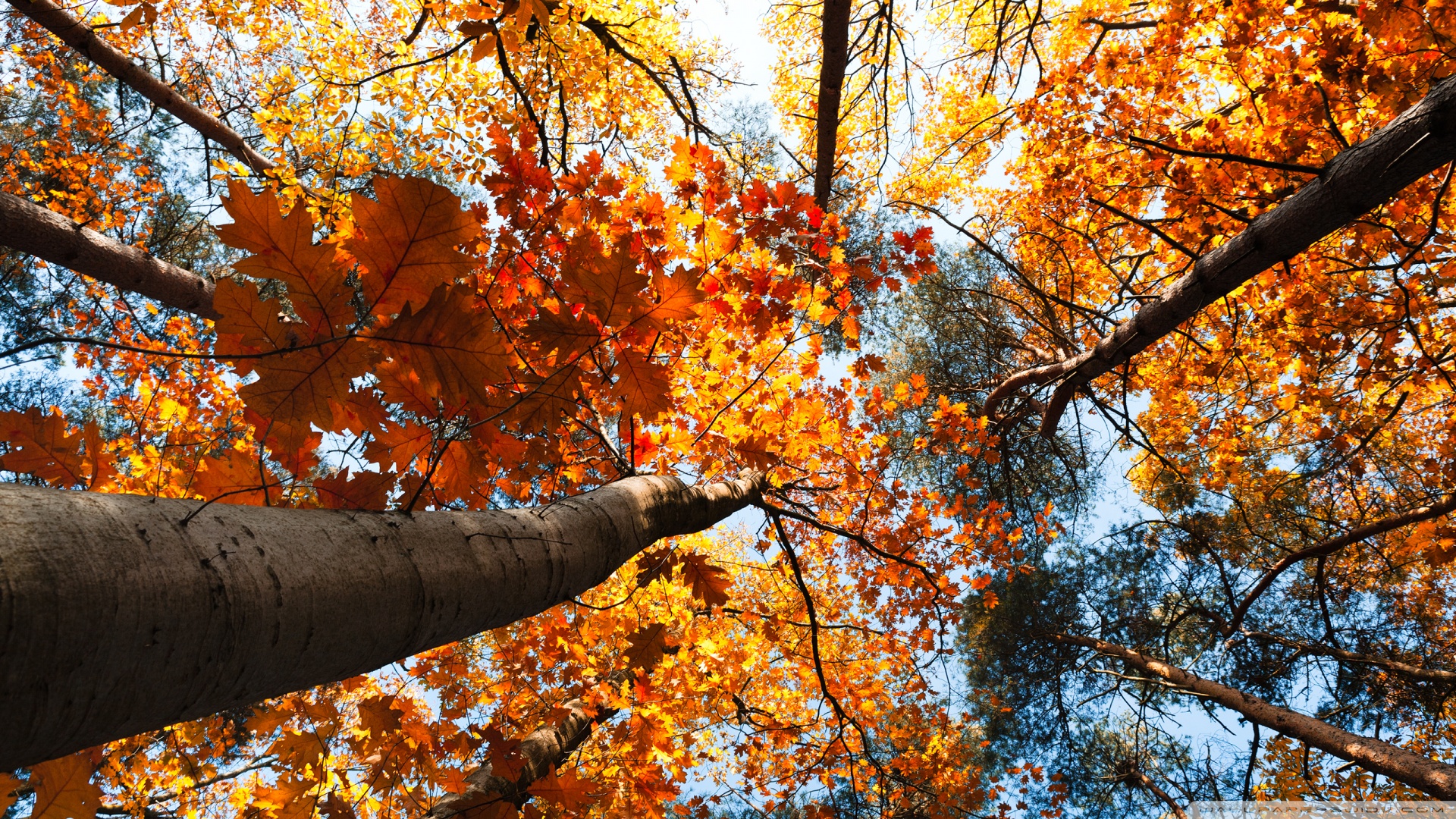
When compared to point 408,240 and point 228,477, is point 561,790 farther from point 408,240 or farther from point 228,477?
point 408,240

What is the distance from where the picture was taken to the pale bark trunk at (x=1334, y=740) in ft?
11.4

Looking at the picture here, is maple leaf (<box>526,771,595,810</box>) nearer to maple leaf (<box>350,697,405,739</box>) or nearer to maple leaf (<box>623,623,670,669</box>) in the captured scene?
maple leaf (<box>623,623,670,669</box>)

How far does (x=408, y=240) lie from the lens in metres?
0.89

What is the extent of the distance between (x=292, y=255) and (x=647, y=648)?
1.48 m

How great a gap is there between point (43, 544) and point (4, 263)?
9.74 meters

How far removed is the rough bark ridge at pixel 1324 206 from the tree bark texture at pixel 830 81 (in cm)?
196

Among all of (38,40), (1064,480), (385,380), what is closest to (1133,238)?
(1064,480)

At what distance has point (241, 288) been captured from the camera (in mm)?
852

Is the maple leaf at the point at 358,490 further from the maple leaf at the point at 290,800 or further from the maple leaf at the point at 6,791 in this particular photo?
the maple leaf at the point at 290,800

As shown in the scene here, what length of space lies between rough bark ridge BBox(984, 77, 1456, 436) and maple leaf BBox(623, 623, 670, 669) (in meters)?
2.64

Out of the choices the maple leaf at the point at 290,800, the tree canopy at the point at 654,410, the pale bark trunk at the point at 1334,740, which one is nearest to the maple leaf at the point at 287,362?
the tree canopy at the point at 654,410

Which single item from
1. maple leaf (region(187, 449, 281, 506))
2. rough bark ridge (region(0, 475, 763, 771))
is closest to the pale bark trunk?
rough bark ridge (region(0, 475, 763, 771))

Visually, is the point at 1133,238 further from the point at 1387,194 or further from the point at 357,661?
the point at 357,661

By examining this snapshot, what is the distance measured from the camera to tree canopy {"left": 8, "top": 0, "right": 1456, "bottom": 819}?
0.83 m
